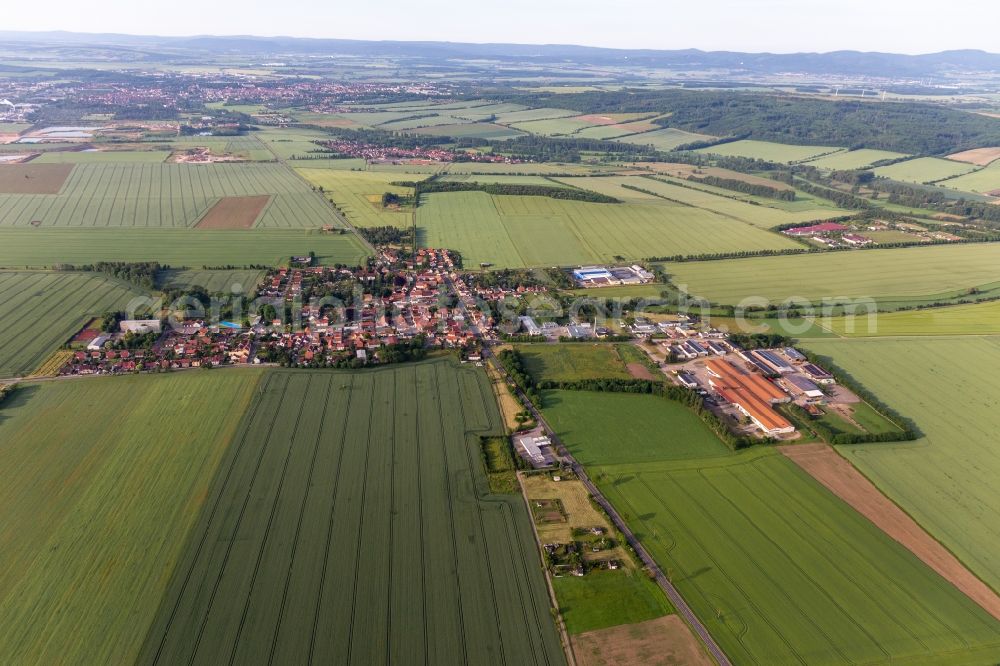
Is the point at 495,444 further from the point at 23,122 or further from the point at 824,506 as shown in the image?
the point at 23,122

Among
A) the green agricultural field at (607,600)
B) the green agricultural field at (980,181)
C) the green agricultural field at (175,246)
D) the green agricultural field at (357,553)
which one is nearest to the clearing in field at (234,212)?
the green agricultural field at (175,246)

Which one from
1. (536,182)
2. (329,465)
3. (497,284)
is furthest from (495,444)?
(536,182)

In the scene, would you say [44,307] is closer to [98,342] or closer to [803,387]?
[98,342]

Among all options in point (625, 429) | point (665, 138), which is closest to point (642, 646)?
point (625, 429)

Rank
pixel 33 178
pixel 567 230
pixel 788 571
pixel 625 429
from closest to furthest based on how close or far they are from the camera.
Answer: pixel 788 571 → pixel 625 429 → pixel 567 230 → pixel 33 178

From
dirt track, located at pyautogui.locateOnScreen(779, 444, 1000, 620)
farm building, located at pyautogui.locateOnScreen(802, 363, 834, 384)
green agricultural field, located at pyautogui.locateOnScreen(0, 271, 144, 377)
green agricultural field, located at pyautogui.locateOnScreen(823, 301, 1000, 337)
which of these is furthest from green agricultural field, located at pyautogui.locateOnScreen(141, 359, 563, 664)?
green agricultural field, located at pyautogui.locateOnScreen(823, 301, 1000, 337)

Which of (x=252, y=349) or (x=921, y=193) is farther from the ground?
(x=921, y=193)

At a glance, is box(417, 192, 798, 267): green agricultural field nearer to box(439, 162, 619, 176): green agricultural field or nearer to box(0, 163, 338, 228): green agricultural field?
box(0, 163, 338, 228): green agricultural field
